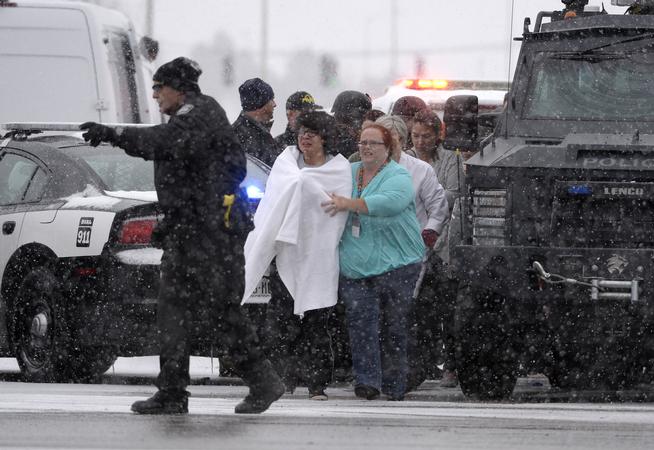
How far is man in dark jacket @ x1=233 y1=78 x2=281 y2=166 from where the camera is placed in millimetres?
12656

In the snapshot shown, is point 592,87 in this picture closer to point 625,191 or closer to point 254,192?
point 625,191

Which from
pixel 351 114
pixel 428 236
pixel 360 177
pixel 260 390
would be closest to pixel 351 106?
pixel 351 114

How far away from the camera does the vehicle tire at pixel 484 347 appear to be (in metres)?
11.1

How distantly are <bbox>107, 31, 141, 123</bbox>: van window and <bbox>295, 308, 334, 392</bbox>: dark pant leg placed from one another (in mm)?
8260

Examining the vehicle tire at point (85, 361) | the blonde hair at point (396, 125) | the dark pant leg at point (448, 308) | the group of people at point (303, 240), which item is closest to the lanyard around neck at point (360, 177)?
the group of people at point (303, 240)

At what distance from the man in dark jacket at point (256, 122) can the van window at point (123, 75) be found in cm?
636

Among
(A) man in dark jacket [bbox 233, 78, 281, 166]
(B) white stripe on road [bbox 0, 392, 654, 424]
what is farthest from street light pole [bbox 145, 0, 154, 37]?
(B) white stripe on road [bbox 0, 392, 654, 424]

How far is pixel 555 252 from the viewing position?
10773mm

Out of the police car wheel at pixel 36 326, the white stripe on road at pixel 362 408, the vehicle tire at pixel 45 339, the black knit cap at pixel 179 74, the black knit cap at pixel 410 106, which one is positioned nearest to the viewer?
the black knit cap at pixel 179 74

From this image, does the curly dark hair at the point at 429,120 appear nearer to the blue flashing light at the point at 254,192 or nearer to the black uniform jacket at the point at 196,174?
the blue flashing light at the point at 254,192

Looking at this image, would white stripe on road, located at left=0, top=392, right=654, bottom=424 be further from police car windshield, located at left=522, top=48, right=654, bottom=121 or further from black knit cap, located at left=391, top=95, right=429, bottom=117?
black knit cap, located at left=391, top=95, right=429, bottom=117

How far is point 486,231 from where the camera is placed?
1102cm

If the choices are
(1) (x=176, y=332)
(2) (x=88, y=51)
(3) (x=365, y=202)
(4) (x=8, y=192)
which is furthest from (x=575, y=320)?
(2) (x=88, y=51)

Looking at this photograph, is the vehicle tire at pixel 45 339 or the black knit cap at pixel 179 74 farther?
the vehicle tire at pixel 45 339
